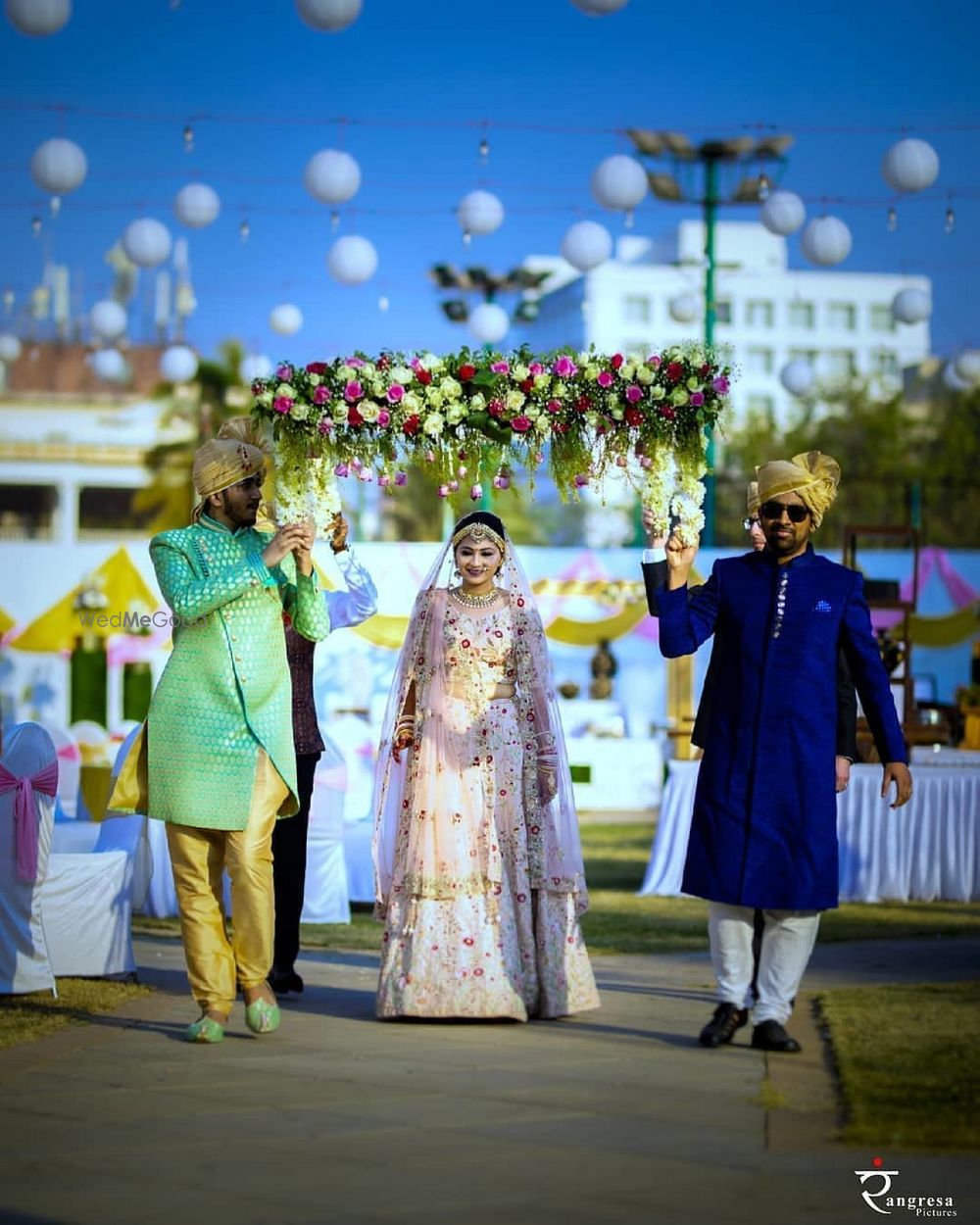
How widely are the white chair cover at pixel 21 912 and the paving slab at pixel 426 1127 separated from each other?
52 cm

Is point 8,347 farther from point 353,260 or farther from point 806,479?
point 806,479

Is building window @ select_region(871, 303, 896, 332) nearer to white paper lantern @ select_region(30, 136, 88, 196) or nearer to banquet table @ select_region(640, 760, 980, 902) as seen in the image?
white paper lantern @ select_region(30, 136, 88, 196)

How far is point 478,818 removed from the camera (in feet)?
22.0

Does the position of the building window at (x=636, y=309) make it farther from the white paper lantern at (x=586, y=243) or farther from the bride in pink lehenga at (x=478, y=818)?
the bride in pink lehenga at (x=478, y=818)

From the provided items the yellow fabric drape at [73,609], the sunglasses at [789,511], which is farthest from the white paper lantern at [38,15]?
the yellow fabric drape at [73,609]

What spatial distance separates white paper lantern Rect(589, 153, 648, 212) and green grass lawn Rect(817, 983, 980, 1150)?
28.7 feet

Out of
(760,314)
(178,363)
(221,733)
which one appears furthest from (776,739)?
(760,314)

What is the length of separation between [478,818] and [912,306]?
14144 mm

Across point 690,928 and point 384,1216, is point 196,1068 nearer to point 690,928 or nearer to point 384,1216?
point 384,1216

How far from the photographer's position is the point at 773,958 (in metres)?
5.88

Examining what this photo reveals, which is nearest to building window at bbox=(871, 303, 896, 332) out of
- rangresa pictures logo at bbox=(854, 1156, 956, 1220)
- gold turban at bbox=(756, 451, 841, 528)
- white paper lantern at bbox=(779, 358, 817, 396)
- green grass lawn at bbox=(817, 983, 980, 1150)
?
white paper lantern at bbox=(779, 358, 817, 396)

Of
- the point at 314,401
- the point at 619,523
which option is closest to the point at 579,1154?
the point at 314,401

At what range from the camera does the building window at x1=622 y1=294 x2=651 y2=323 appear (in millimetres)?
93500

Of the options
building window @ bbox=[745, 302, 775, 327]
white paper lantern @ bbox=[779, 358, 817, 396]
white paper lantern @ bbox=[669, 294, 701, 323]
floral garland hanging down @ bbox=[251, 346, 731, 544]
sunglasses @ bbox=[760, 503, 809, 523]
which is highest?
building window @ bbox=[745, 302, 775, 327]
